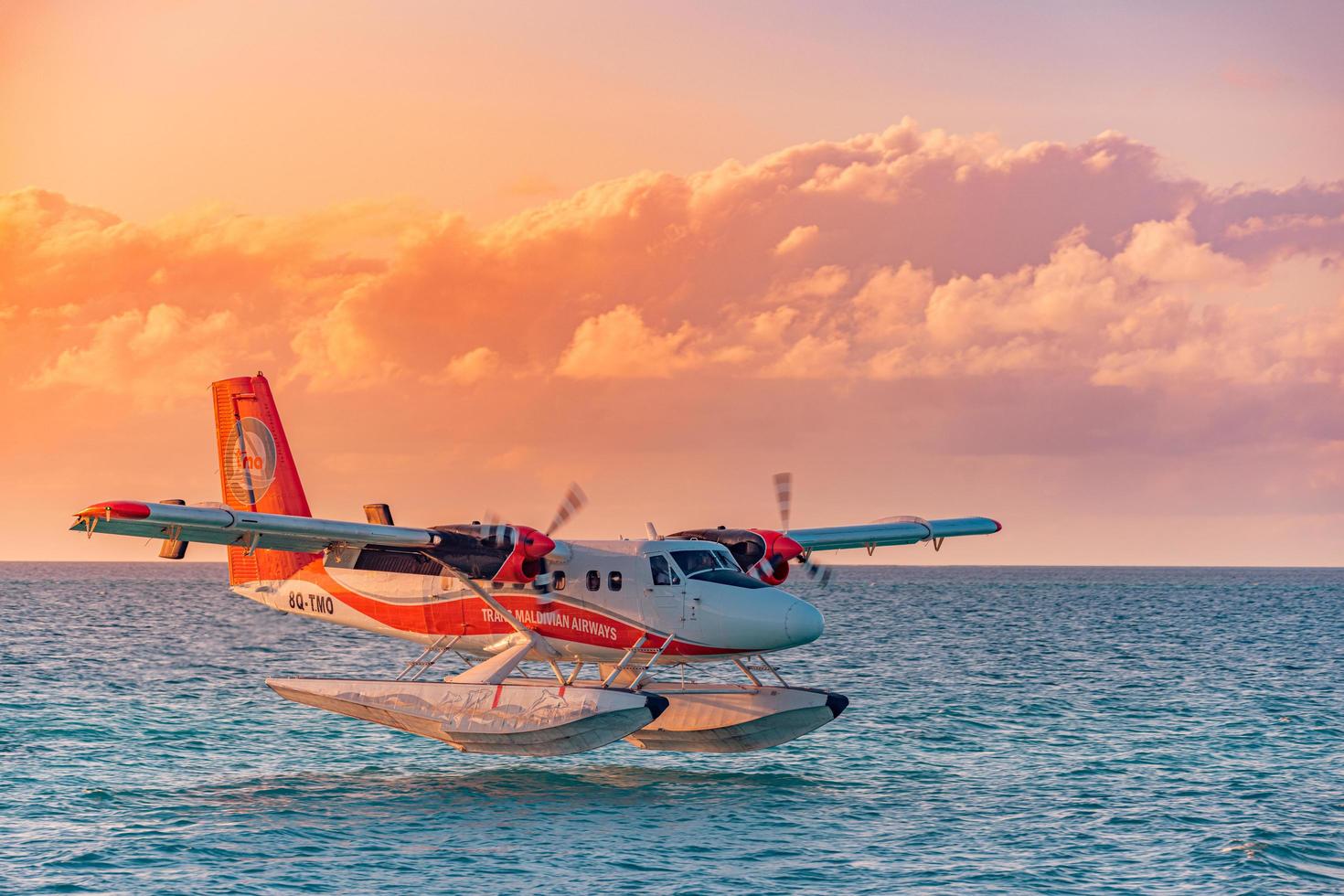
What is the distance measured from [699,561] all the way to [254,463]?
11533 mm

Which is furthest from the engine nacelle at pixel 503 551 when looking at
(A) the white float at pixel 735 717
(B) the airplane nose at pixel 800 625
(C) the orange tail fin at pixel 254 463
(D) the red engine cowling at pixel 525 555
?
(C) the orange tail fin at pixel 254 463

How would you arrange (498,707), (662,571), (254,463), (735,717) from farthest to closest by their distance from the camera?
(254,463) < (735,717) < (662,571) < (498,707)

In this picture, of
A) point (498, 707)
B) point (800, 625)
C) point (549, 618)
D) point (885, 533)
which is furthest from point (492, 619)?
point (885, 533)

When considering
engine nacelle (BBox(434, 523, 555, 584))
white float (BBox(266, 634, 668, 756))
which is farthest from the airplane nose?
engine nacelle (BBox(434, 523, 555, 584))

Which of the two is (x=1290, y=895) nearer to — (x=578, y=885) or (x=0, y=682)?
(x=578, y=885)

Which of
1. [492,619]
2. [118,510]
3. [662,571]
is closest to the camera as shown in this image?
[118,510]

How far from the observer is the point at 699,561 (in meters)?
24.5

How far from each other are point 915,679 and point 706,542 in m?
22.8

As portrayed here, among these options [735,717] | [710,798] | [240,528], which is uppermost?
[240,528]

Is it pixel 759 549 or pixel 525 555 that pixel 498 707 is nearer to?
pixel 525 555

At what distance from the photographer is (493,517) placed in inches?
967

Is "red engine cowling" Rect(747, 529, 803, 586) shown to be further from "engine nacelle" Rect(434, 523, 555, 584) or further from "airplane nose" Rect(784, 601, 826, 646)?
"engine nacelle" Rect(434, 523, 555, 584)

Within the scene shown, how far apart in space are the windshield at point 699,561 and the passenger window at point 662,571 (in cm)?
19

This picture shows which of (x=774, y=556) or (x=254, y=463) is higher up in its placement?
(x=254, y=463)
